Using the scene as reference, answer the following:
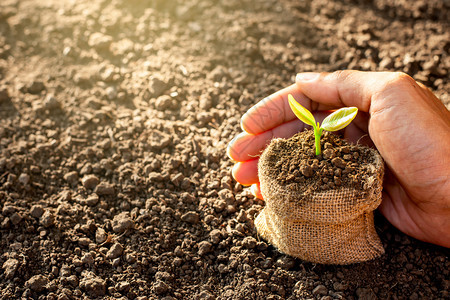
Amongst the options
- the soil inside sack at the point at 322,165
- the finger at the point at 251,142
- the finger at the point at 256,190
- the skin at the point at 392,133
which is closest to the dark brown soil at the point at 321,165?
the soil inside sack at the point at 322,165

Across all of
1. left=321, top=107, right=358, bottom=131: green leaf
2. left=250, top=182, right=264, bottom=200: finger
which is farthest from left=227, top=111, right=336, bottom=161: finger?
left=321, top=107, right=358, bottom=131: green leaf

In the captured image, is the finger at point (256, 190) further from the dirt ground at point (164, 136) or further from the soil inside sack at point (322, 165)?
the soil inside sack at point (322, 165)

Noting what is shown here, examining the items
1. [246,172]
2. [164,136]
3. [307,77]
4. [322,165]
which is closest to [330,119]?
[322,165]

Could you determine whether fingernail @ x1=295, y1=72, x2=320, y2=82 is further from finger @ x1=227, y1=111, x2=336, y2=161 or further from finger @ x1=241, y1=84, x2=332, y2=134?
finger @ x1=227, y1=111, x2=336, y2=161

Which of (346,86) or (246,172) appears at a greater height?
(346,86)

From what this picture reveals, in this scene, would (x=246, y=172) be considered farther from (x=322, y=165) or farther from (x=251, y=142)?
(x=322, y=165)

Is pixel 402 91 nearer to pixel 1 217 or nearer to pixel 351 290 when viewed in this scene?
pixel 351 290

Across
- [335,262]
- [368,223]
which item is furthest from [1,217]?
[368,223]
